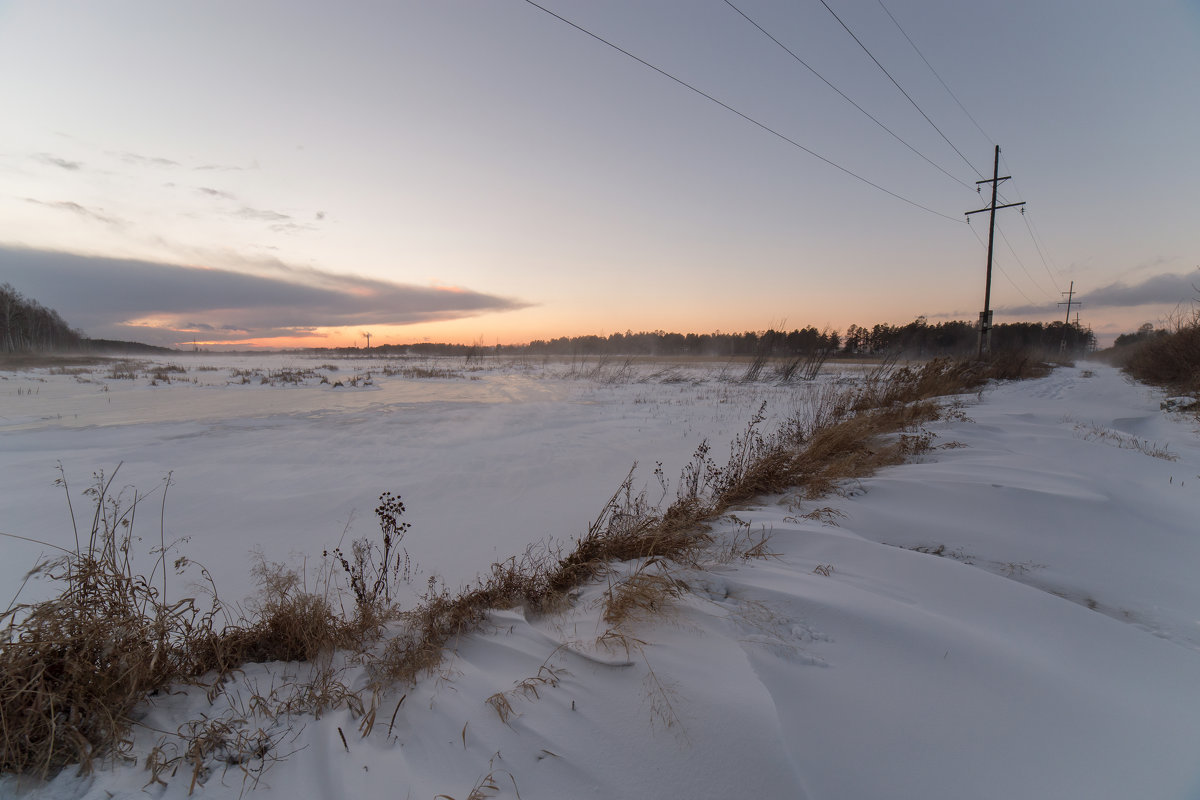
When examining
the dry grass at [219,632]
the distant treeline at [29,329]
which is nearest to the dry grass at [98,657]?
the dry grass at [219,632]

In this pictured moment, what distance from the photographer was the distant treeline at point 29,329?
114 ft

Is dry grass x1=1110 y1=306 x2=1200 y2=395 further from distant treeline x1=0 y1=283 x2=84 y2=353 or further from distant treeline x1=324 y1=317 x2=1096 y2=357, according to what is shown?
distant treeline x1=0 y1=283 x2=84 y2=353

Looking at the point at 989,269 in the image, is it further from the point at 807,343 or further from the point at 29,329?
the point at 29,329

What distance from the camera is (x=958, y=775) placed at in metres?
1.52

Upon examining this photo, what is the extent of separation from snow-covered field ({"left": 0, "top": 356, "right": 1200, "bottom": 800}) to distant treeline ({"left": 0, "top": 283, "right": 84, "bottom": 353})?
162ft

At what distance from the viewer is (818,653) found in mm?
2141

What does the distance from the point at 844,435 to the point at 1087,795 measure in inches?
205

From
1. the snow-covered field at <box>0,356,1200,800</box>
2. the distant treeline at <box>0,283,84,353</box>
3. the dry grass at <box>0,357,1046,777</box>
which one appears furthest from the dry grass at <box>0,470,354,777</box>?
the distant treeline at <box>0,283,84,353</box>

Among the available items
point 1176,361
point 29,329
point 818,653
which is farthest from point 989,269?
point 29,329

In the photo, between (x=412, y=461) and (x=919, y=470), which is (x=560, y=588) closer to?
(x=919, y=470)

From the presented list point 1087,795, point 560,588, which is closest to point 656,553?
point 560,588

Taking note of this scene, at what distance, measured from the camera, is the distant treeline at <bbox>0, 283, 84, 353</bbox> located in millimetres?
34875

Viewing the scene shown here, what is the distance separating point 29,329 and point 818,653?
68.5 metres

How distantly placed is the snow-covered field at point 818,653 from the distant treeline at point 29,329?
49300 mm
